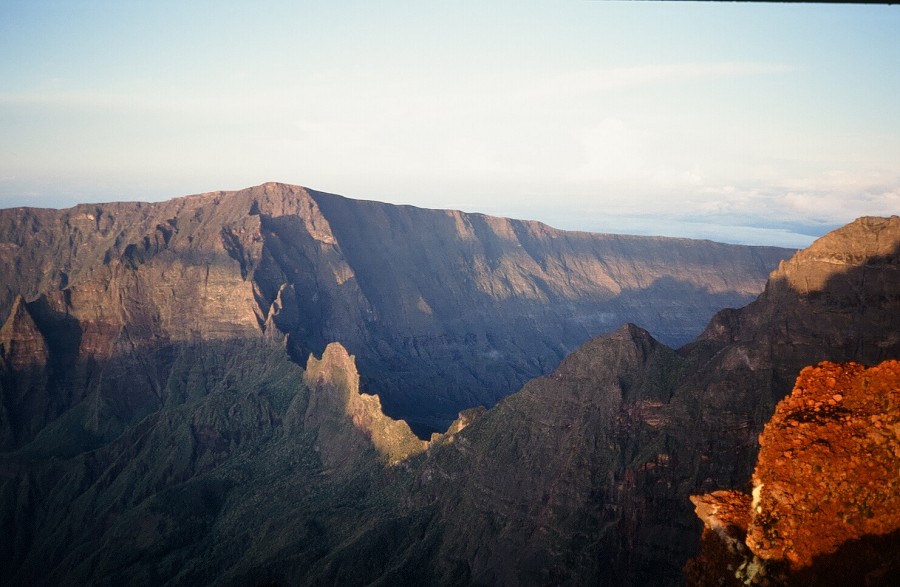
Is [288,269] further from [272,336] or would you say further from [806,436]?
[806,436]

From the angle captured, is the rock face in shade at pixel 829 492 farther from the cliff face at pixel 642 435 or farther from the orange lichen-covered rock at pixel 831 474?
the cliff face at pixel 642 435

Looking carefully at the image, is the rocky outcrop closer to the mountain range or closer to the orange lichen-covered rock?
the mountain range

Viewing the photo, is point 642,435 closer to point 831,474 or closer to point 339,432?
point 831,474

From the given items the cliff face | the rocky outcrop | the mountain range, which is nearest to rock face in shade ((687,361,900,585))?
the cliff face

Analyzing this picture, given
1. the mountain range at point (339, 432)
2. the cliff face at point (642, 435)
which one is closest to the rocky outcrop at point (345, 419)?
the mountain range at point (339, 432)

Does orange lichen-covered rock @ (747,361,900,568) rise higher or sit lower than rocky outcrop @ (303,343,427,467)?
higher
